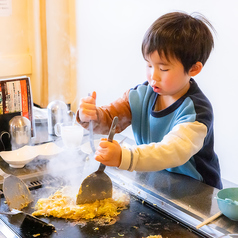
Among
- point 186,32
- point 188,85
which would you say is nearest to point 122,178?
point 188,85

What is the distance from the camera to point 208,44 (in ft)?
4.21

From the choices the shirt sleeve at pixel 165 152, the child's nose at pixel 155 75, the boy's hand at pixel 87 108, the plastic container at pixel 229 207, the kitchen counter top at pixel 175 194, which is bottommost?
the kitchen counter top at pixel 175 194

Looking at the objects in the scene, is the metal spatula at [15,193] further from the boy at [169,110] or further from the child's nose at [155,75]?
the child's nose at [155,75]

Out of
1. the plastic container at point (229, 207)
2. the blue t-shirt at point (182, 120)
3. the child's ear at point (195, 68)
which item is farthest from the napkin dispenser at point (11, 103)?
the plastic container at point (229, 207)

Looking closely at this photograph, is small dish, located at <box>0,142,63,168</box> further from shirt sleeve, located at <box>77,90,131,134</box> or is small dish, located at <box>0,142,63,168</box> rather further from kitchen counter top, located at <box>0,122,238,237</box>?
shirt sleeve, located at <box>77,90,131,134</box>

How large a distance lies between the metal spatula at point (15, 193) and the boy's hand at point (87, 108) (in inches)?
13.6

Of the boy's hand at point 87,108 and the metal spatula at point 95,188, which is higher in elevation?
the boy's hand at point 87,108

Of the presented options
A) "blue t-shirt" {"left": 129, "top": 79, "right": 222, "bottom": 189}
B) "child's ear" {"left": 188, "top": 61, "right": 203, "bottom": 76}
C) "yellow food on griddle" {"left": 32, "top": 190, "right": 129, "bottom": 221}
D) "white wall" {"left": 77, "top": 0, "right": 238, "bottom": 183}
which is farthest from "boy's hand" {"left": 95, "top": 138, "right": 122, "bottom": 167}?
"white wall" {"left": 77, "top": 0, "right": 238, "bottom": 183}

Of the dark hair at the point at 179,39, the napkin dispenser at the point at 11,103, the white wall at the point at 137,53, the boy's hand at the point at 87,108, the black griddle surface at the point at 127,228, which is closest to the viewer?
the black griddle surface at the point at 127,228

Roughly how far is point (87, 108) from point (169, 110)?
0.31m

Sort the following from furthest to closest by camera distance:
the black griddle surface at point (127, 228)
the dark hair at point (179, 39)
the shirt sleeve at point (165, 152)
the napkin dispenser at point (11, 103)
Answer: the napkin dispenser at point (11, 103) → the dark hair at point (179, 39) → the shirt sleeve at point (165, 152) → the black griddle surface at point (127, 228)

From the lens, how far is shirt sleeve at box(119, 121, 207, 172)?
43.8 inches

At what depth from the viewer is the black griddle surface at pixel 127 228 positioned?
0.99 m

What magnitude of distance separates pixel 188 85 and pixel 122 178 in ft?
1.40
